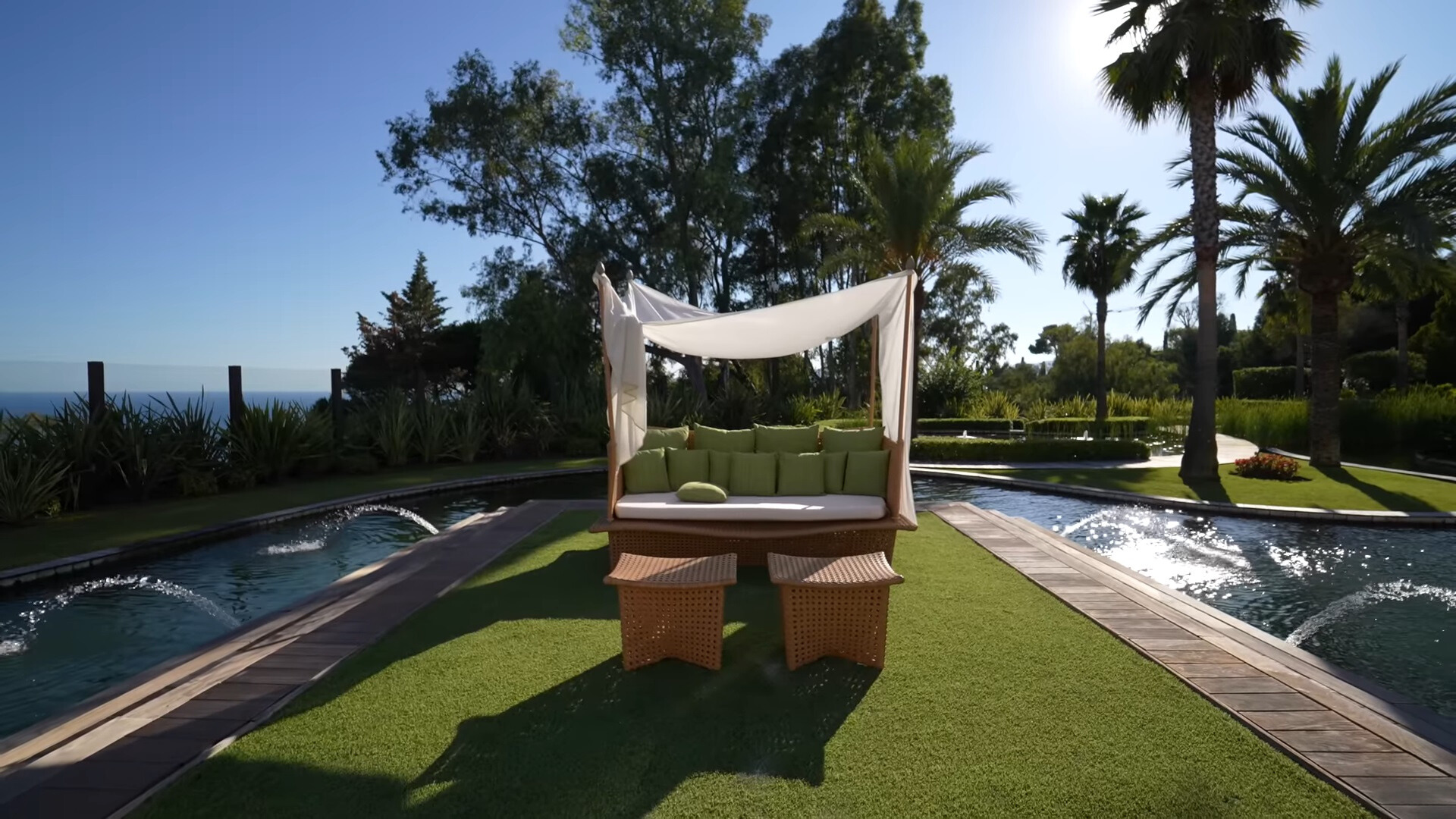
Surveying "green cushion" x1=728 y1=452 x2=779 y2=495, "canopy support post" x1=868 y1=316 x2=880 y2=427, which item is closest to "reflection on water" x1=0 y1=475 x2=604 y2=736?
"green cushion" x1=728 y1=452 x2=779 y2=495

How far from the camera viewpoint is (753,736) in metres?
2.92

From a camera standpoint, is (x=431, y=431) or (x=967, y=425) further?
(x=967, y=425)

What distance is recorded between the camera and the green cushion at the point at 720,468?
5.96 metres

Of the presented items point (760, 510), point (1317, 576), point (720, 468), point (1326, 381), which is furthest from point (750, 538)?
point (1326, 381)

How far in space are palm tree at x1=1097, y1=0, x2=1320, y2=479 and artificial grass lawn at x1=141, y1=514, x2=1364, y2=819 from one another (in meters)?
8.27

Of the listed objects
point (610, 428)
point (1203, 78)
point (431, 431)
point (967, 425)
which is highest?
point (1203, 78)

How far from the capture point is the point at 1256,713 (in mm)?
2996

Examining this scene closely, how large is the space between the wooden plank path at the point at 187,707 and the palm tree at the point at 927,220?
36.7 ft

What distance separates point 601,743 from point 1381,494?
10506 millimetres

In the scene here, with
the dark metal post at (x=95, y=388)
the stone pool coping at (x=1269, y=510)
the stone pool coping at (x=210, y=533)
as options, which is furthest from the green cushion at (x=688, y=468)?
the dark metal post at (x=95, y=388)

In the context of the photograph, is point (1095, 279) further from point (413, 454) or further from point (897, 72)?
point (413, 454)

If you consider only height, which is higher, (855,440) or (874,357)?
(874,357)

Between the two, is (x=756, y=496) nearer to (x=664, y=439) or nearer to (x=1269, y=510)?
(x=664, y=439)

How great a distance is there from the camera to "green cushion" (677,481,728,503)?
17.5ft
